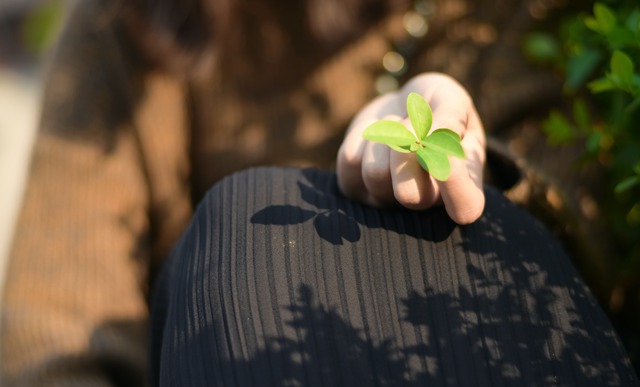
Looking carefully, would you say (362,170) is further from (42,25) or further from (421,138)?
(42,25)

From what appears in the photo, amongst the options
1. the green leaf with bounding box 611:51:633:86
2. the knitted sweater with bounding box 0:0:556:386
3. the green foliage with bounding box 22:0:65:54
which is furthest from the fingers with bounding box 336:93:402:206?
the green foliage with bounding box 22:0:65:54

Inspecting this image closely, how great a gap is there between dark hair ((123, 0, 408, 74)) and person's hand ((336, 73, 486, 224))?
49cm

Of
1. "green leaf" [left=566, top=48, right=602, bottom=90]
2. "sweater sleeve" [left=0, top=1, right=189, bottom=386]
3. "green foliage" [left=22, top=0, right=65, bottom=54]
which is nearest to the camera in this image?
"green leaf" [left=566, top=48, right=602, bottom=90]

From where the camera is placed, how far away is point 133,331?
1.11 m

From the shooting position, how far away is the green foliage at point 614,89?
25.8 inches

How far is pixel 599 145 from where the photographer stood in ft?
2.58

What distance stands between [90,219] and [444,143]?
737 millimetres

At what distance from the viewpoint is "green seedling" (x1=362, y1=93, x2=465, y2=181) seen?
22.5 inches

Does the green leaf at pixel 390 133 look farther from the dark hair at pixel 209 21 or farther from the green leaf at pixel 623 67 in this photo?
the dark hair at pixel 209 21

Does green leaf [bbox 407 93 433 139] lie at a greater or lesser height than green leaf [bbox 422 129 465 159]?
greater

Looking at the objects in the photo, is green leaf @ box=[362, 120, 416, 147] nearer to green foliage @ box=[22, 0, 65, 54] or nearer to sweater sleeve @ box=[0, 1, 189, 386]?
sweater sleeve @ box=[0, 1, 189, 386]

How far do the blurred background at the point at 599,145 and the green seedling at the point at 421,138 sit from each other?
181 millimetres

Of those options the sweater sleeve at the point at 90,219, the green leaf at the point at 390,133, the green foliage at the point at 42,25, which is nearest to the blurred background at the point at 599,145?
the green leaf at the point at 390,133

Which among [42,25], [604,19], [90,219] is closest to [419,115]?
[604,19]
